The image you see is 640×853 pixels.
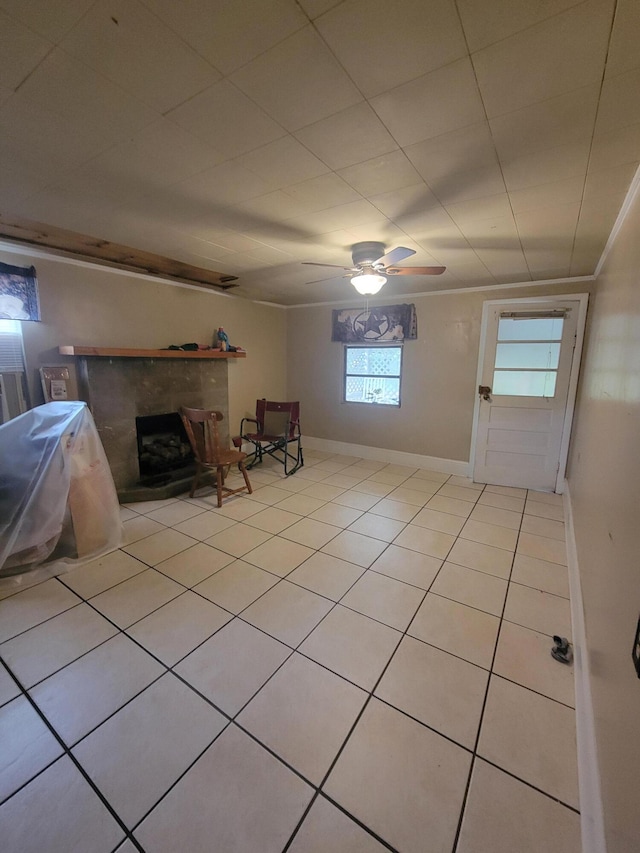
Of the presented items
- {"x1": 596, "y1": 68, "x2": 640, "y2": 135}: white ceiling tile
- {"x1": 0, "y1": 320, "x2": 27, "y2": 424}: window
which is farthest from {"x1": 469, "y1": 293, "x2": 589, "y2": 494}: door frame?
{"x1": 0, "y1": 320, "x2": 27, "y2": 424}: window

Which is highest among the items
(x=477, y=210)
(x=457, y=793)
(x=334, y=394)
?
(x=477, y=210)

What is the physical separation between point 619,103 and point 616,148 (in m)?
0.29

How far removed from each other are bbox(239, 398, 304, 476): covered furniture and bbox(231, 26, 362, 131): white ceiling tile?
317 cm

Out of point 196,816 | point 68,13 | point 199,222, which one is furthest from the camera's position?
point 199,222

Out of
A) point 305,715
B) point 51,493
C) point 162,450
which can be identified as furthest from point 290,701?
point 162,450

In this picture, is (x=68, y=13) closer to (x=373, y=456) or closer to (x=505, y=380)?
(x=505, y=380)

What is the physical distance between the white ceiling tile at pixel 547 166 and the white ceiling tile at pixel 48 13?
5.24 feet

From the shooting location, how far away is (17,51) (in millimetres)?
1008

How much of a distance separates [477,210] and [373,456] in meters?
3.30

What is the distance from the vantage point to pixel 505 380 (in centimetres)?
372

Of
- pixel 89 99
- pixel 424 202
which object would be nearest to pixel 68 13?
pixel 89 99

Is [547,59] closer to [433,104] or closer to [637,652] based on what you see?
[433,104]

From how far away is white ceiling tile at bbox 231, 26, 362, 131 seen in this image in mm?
986

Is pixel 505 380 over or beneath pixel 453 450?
over
